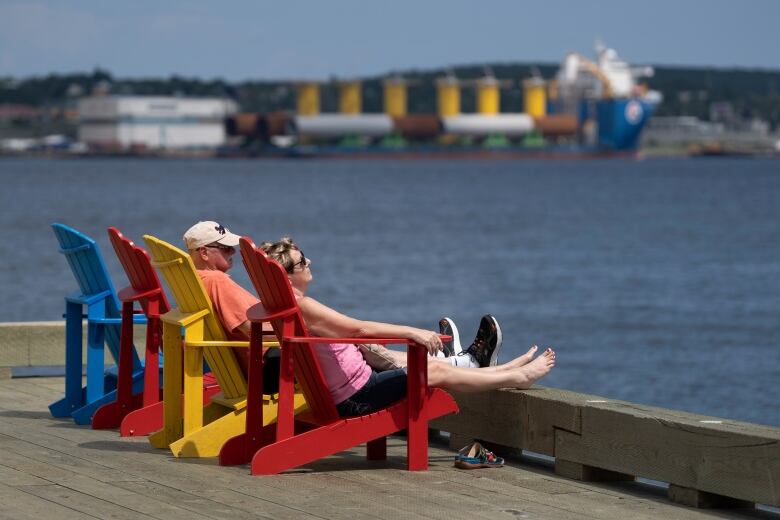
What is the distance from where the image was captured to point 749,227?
5181 cm

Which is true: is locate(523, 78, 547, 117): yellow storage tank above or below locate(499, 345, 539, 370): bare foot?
below

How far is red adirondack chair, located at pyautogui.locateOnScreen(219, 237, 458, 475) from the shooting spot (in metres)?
5.69

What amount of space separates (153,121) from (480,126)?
114 feet

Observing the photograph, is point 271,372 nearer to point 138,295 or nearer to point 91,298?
point 138,295

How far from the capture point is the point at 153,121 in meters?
165

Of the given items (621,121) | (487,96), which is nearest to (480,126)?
(487,96)

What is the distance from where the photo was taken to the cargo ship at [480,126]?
5891 inches

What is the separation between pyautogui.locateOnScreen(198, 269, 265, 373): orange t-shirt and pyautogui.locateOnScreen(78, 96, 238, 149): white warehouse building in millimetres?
157733

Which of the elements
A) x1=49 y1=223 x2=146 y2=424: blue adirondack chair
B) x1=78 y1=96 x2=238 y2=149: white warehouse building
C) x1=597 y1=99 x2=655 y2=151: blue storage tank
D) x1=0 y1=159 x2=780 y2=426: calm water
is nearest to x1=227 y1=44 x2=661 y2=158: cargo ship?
x1=597 y1=99 x2=655 y2=151: blue storage tank

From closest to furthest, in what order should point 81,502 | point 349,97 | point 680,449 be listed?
point 81,502
point 680,449
point 349,97

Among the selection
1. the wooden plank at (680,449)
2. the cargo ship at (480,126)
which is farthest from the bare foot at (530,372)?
the cargo ship at (480,126)

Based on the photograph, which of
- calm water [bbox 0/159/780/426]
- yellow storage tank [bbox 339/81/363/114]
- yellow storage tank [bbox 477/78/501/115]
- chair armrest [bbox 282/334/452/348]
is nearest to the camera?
chair armrest [bbox 282/334/452/348]

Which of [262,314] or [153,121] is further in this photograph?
[153,121]

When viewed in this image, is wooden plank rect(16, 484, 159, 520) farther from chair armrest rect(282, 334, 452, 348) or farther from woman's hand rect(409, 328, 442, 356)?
woman's hand rect(409, 328, 442, 356)
